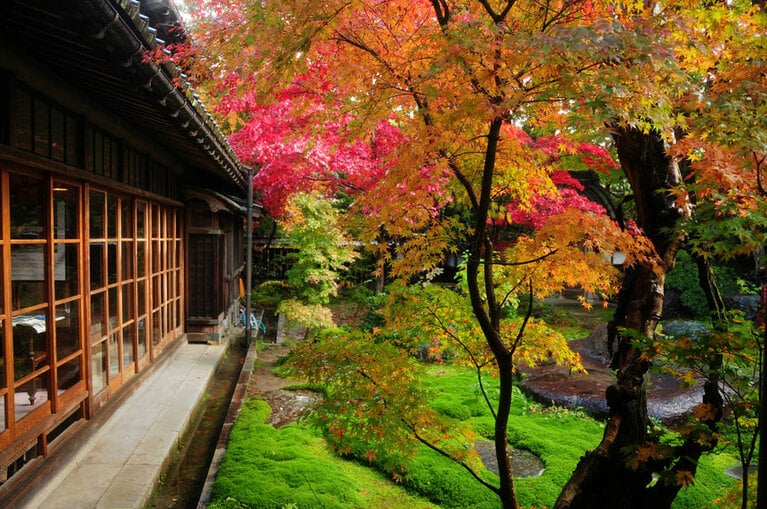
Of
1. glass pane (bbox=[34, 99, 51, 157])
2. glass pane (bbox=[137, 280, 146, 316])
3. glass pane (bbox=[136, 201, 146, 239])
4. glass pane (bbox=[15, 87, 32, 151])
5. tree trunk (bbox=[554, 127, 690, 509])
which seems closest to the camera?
glass pane (bbox=[15, 87, 32, 151])

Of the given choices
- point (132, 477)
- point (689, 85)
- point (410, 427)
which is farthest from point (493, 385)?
point (689, 85)

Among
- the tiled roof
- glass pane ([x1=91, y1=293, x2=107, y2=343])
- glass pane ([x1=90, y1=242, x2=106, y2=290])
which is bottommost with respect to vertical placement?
glass pane ([x1=91, y1=293, x2=107, y2=343])

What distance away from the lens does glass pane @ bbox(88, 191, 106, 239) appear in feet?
18.3

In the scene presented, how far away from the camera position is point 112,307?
248 inches

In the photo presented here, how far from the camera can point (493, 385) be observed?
899 centimetres

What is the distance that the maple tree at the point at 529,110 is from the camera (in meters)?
2.75

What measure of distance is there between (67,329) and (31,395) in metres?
0.88

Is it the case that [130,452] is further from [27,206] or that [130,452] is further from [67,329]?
[27,206]

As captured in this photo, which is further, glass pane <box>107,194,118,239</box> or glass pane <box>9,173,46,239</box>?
glass pane <box>107,194,118,239</box>

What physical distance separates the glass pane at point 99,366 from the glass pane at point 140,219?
1979mm

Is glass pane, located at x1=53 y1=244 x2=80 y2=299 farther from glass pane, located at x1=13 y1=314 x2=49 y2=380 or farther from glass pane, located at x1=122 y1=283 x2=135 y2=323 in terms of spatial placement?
glass pane, located at x1=122 y1=283 x2=135 y2=323

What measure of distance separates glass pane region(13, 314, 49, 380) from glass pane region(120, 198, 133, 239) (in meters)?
2.49

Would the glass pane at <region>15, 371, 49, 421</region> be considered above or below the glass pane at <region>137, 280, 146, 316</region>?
below

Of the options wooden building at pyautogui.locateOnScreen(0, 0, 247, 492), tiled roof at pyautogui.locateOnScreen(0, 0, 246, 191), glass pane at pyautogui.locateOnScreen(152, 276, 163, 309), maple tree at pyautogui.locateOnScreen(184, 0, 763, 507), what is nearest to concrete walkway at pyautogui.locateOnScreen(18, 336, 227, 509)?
wooden building at pyautogui.locateOnScreen(0, 0, 247, 492)
